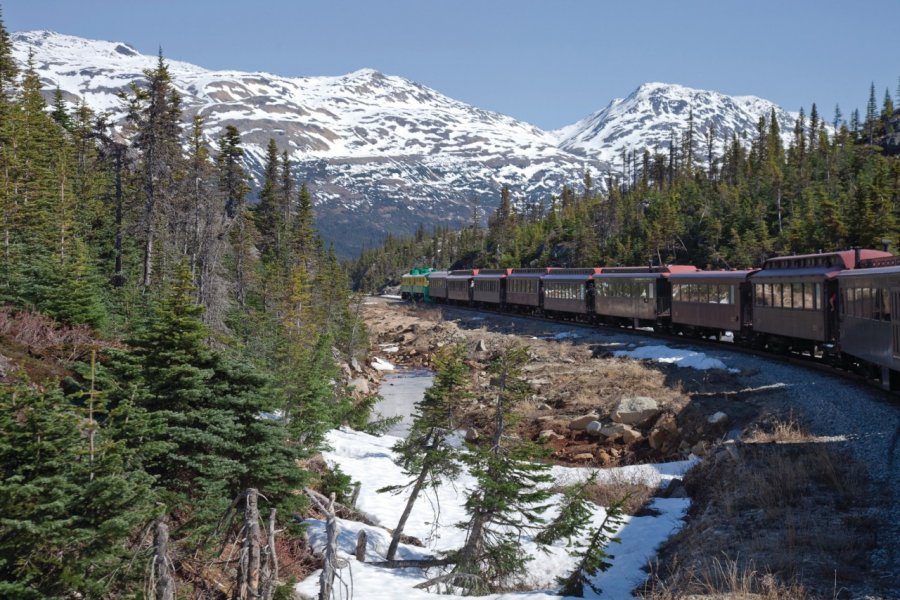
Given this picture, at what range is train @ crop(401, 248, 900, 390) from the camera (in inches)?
677

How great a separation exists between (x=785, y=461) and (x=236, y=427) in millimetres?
9484

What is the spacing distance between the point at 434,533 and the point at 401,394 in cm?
2082

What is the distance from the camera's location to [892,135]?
112938 millimetres

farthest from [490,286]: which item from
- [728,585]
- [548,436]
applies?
[728,585]

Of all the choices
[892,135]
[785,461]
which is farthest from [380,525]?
[892,135]

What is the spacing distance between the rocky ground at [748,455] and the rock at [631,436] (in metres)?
0.04

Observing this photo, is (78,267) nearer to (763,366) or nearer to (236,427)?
(236,427)

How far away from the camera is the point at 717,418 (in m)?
19.3

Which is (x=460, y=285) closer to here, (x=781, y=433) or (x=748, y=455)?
(x=781, y=433)

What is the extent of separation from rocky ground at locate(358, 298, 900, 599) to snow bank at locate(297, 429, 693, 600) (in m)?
0.65

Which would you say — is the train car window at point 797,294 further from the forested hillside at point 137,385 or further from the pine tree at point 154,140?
the pine tree at point 154,140

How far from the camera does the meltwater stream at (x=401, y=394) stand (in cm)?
2979

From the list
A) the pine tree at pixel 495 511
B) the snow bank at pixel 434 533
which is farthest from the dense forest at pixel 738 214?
the pine tree at pixel 495 511

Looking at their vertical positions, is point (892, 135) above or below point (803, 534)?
above
